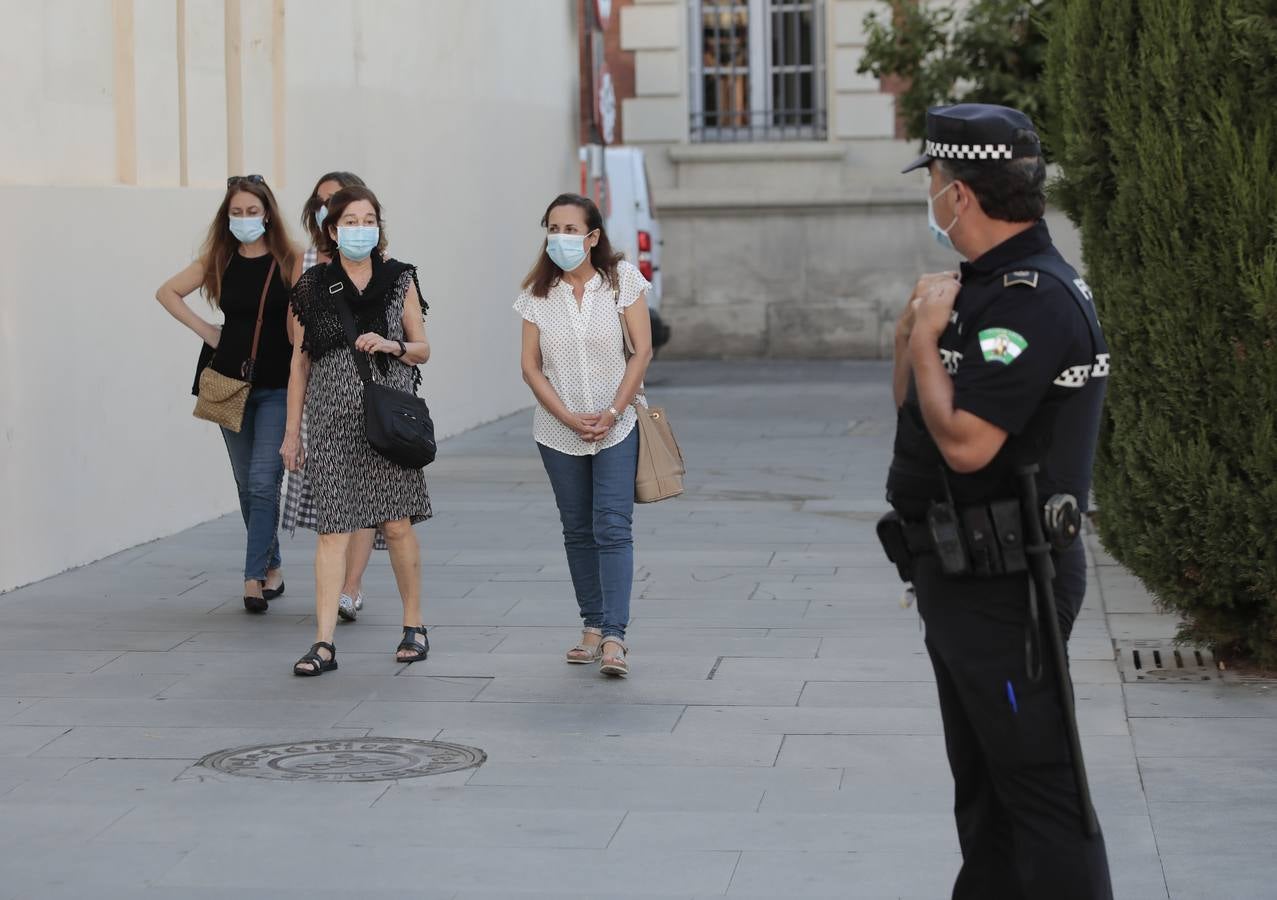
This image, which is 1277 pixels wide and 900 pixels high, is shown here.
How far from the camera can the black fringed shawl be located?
7473 millimetres

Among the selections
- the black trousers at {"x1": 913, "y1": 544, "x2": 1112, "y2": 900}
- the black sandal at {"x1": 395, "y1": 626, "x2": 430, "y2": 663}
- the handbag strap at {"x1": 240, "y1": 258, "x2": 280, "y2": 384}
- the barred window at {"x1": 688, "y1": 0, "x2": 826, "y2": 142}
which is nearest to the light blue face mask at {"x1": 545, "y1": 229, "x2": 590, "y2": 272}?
the black sandal at {"x1": 395, "y1": 626, "x2": 430, "y2": 663}

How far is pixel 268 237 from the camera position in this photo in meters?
8.76

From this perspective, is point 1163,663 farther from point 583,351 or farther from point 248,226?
point 248,226

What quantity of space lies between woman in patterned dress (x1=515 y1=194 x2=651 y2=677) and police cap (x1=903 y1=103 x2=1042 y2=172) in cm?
345

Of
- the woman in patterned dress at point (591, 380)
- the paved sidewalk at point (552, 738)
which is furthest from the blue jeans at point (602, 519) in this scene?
the paved sidewalk at point (552, 738)

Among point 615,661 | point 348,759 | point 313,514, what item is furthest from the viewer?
point 313,514

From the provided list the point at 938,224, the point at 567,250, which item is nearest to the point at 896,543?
the point at 938,224

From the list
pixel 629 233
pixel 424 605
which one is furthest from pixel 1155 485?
pixel 629 233

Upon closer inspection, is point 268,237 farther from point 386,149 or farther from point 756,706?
point 386,149

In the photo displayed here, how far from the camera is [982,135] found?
151 inches

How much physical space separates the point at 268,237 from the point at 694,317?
16.9 meters

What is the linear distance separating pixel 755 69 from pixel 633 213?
564 centimetres

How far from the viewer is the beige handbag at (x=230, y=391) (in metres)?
8.59

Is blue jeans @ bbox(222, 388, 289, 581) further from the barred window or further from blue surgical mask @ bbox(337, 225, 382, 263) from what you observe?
the barred window
